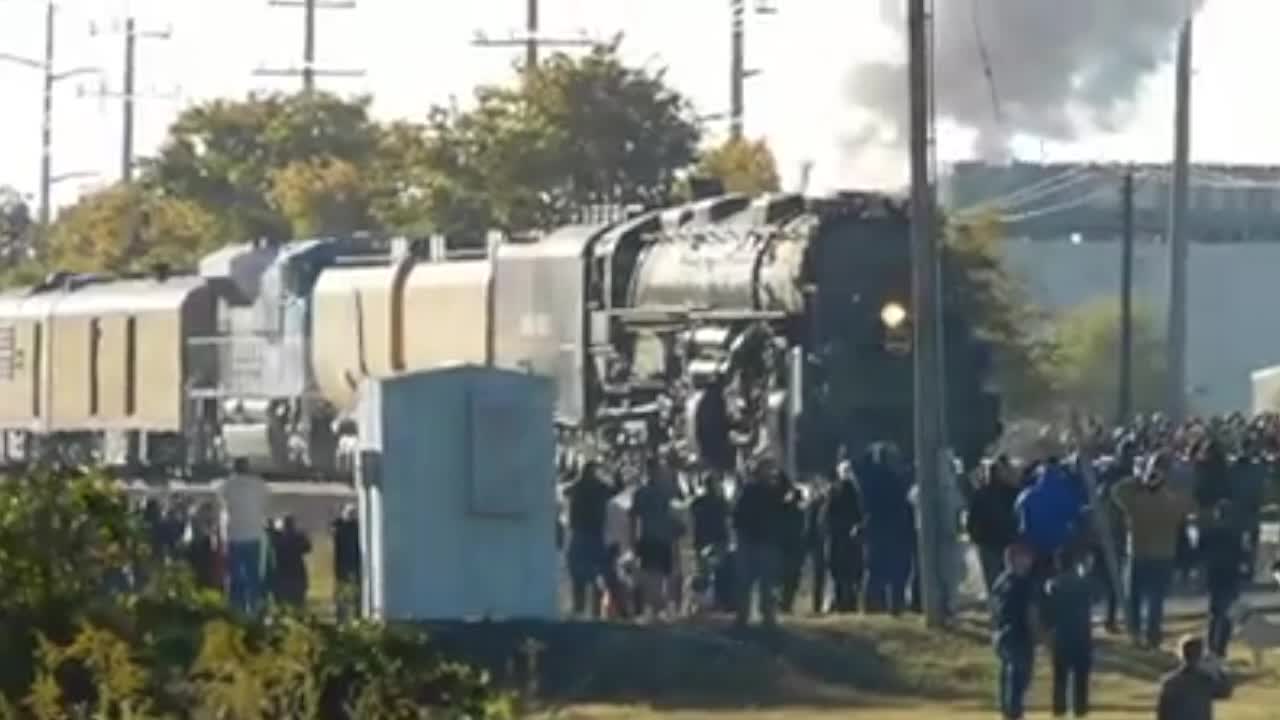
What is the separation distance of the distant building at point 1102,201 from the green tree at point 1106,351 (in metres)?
4.73

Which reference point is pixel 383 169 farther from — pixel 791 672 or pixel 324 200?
pixel 791 672

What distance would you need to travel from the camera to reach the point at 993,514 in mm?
33438

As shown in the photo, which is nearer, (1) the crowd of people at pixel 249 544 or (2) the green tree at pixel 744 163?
(1) the crowd of people at pixel 249 544

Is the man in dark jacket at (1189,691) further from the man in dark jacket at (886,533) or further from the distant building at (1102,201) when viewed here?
the distant building at (1102,201)

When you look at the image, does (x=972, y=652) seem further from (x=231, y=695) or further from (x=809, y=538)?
(x=231, y=695)

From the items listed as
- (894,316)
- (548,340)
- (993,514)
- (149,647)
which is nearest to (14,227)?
(548,340)

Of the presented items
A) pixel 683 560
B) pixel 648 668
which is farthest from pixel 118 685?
pixel 683 560

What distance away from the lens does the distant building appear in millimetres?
120375

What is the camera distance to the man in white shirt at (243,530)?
116 feet

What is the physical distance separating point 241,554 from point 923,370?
624 cm

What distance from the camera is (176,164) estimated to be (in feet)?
382

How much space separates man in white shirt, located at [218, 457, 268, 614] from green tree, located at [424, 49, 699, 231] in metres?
50.0

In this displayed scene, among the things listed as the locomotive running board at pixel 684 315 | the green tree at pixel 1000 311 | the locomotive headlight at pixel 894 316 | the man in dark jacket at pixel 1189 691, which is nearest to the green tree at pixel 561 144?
the green tree at pixel 1000 311

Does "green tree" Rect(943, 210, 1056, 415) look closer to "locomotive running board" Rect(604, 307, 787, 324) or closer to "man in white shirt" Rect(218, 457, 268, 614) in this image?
"locomotive running board" Rect(604, 307, 787, 324)
